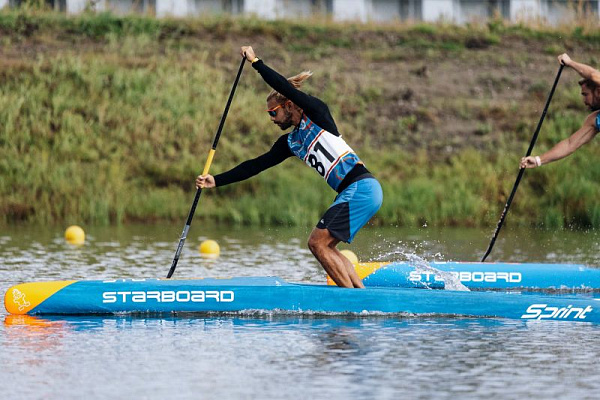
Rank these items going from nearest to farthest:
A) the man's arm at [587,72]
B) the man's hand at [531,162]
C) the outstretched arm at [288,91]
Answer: the outstretched arm at [288,91]
the man's arm at [587,72]
the man's hand at [531,162]

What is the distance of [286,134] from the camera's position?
37.6ft

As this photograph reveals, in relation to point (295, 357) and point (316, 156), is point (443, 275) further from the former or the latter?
point (295, 357)

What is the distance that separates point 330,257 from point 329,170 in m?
0.78

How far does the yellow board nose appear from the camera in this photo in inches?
452

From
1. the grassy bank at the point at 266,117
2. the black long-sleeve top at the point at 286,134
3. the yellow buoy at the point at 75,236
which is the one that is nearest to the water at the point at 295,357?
the black long-sleeve top at the point at 286,134

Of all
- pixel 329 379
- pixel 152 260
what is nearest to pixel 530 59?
pixel 152 260

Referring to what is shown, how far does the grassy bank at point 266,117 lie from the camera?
24250mm

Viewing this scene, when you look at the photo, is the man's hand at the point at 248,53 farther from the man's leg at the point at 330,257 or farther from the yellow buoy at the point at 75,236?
the yellow buoy at the point at 75,236

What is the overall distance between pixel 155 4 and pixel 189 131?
22.1 m

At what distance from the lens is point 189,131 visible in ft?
91.7

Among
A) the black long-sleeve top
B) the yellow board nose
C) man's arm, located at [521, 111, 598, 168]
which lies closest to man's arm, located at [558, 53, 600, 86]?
man's arm, located at [521, 111, 598, 168]

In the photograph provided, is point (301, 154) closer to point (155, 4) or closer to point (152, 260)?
point (152, 260)

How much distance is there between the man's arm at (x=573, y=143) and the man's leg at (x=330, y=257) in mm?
2566

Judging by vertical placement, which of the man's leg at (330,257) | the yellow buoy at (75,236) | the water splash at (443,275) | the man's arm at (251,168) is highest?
the man's arm at (251,168)
